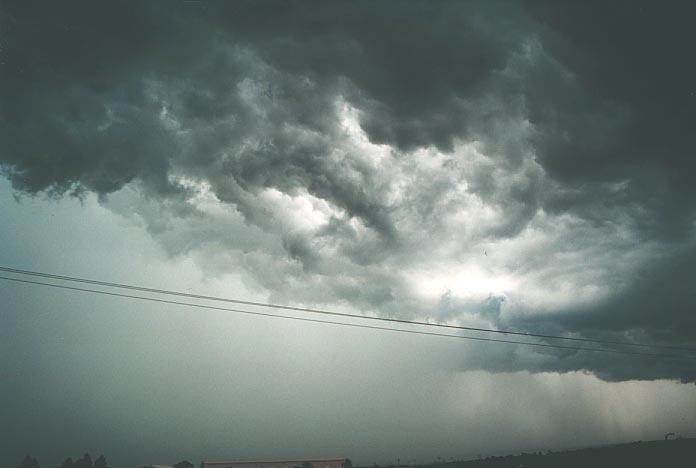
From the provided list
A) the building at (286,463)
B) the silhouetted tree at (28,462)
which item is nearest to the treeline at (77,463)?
the silhouetted tree at (28,462)

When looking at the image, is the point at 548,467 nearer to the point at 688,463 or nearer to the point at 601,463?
the point at 601,463

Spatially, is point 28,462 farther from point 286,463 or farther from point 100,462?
point 286,463

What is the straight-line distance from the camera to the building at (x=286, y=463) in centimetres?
5706

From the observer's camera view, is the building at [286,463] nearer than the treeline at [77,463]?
Yes

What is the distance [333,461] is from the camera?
6425cm

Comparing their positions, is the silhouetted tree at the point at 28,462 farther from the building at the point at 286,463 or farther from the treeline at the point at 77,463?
the building at the point at 286,463

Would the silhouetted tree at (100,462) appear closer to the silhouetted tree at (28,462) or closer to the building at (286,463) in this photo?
the silhouetted tree at (28,462)

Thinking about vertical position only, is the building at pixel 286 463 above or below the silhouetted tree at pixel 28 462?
above

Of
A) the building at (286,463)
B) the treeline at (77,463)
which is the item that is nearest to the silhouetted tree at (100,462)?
the treeline at (77,463)

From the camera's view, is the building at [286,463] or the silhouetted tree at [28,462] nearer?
the building at [286,463]

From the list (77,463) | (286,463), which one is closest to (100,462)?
(77,463)

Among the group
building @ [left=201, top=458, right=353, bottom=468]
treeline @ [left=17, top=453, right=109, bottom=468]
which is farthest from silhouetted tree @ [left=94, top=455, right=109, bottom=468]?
building @ [left=201, top=458, right=353, bottom=468]

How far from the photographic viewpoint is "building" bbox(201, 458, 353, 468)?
57.1 meters

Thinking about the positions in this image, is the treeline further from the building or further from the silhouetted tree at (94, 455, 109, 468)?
the building
